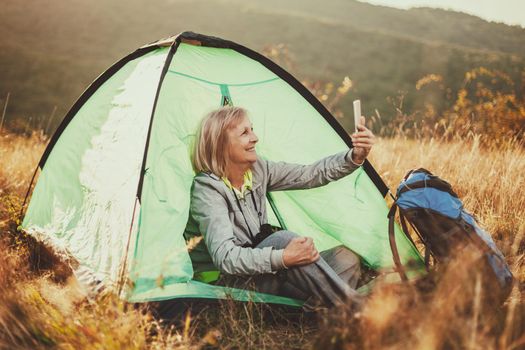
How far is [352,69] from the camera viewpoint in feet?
68.7

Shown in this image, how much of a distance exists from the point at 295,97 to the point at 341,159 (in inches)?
29.4

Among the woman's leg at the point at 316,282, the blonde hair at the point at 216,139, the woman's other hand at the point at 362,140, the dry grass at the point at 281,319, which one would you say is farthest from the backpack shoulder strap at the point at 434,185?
the blonde hair at the point at 216,139

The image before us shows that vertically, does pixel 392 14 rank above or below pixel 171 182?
above

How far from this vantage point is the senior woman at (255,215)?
227 cm

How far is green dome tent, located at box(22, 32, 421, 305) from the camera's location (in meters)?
2.54

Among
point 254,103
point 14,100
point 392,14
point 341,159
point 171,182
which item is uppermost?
point 392,14

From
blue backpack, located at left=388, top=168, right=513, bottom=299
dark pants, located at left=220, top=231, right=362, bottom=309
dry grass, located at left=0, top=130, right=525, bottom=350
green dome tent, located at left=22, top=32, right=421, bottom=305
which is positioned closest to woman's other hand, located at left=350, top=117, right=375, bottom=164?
blue backpack, located at left=388, top=168, right=513, bottom=299

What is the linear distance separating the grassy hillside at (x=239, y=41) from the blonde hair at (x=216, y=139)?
1210cm

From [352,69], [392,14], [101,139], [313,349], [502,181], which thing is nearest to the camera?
[313,349]

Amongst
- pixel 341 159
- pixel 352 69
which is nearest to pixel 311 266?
pixel 341 159

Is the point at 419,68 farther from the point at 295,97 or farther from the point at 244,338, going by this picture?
the point at 244,338

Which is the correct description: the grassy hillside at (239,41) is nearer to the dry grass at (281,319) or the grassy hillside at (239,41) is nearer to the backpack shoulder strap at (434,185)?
the dry grass at (281,319)

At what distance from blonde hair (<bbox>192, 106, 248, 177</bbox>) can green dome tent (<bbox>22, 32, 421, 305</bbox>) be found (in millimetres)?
229

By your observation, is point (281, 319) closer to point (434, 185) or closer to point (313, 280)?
point (313, 280)
